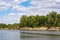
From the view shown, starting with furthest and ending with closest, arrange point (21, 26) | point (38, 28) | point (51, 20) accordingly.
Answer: point (21, 26) → point (38, 28) → point (51, 20)

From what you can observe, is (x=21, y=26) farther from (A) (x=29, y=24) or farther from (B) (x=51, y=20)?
(B) (x=51, y=20)

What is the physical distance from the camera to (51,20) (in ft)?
472

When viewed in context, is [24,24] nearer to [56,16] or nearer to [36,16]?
[36,16]

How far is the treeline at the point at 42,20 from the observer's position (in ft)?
473

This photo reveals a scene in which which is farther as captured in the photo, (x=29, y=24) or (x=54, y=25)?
(x=29, y=24)

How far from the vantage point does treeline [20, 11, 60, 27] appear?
144m

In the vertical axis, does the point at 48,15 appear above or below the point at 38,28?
above

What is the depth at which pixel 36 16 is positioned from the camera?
163000 mm

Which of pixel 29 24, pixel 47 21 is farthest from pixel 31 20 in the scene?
pixel 47 21

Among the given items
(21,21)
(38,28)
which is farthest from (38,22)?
(21,21)

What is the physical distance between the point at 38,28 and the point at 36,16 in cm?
1105

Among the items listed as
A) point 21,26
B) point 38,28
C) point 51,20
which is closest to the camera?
point 51,20

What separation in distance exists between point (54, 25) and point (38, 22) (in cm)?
1687

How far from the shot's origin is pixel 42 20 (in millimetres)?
156625
